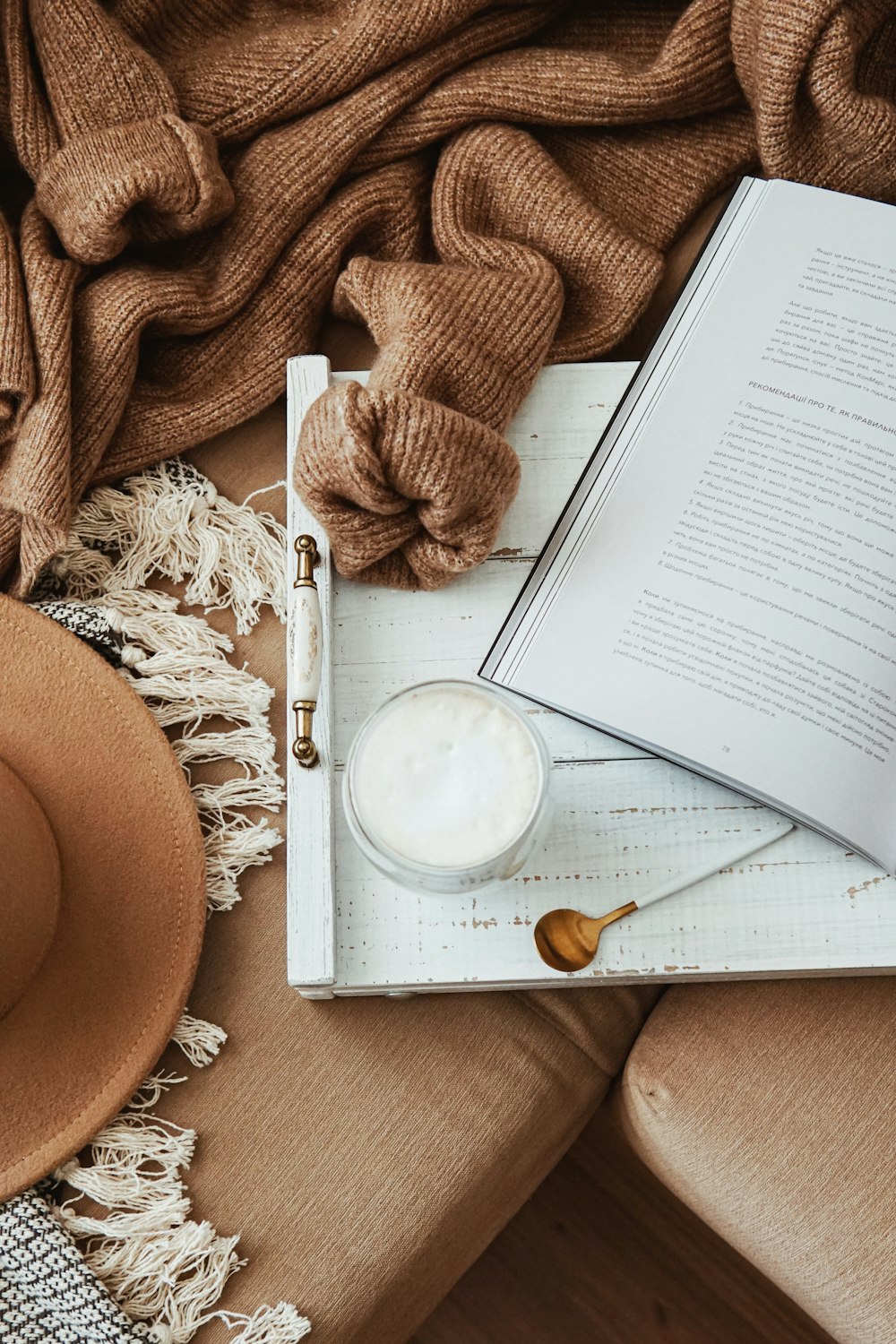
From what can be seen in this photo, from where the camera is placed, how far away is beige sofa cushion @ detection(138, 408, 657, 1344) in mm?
553

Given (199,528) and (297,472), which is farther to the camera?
(199,528)

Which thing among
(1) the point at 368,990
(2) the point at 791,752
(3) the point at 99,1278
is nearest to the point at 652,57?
(2) the point at 791,752

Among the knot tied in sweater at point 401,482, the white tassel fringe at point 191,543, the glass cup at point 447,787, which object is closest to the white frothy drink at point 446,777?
the glass cup at point 447,787

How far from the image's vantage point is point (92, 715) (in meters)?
0.58

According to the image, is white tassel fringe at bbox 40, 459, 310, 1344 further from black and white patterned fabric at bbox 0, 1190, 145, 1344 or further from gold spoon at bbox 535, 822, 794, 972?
gold spoon at bbox 535, 822, 794, 972

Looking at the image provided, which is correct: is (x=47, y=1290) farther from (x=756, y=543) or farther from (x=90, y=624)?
(x=756, y=543)

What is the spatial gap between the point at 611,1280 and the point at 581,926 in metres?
0.56

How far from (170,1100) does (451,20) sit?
0.69 m

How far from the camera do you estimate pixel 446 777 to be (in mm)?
469

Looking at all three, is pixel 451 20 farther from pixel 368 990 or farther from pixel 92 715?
pixel 368 990

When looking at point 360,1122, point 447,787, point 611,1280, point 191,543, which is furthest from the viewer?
point 611,1280

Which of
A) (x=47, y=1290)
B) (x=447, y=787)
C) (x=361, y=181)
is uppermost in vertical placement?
(x=361, y=181)

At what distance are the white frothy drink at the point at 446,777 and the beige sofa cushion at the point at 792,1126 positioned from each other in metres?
0.23

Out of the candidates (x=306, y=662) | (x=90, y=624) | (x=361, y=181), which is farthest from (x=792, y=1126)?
(x=361, y=181)
